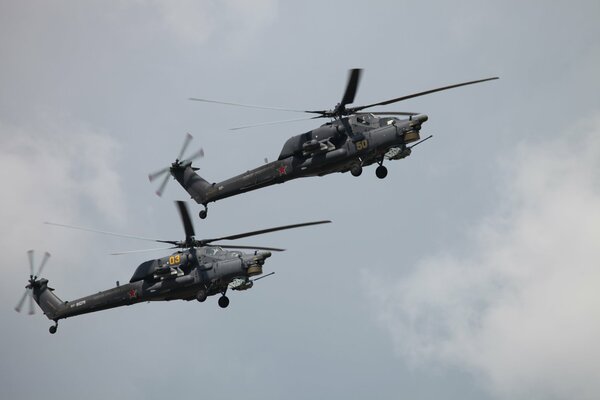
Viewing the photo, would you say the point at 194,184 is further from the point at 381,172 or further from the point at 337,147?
the point at 381,172

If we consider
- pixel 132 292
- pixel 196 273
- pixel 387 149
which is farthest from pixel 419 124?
pixel 132 292

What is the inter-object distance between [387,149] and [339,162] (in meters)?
3.20

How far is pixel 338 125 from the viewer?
62406 millimetres

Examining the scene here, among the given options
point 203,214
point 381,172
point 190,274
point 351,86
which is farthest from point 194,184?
point 351,86

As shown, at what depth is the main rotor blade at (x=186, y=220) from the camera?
63312 millimetres

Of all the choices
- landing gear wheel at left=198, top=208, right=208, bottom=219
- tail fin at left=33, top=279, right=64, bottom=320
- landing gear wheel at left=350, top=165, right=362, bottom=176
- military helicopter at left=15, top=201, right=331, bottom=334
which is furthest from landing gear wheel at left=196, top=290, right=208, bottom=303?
tail fin at left=33, top=279, right=64, bottom=320

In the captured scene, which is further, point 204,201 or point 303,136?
point 204,201

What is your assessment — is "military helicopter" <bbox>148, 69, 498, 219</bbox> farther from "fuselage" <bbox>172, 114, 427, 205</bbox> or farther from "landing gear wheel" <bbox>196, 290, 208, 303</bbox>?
"landing gear wheel" <bbox>196, 290, 208, 303</bbox>

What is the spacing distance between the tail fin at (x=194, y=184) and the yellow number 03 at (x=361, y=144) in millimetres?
12679

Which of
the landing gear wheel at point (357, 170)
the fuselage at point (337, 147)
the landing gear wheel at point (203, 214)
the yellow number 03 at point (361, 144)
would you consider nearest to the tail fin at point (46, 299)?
the landing gear wheel at point (203, 214)

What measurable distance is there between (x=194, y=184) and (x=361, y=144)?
585 inches

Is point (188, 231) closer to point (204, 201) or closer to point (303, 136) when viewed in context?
point (204, 201)

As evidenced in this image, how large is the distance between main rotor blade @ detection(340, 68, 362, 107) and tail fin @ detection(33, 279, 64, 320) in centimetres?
2700

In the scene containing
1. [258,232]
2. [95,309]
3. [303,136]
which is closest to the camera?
[258,232]
